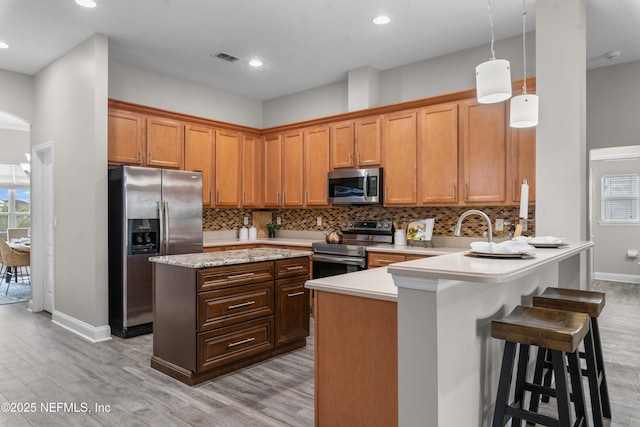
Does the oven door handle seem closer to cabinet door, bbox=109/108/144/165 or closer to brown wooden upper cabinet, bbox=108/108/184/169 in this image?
brown wooden upper cabinet, bbox=108/108/184/169

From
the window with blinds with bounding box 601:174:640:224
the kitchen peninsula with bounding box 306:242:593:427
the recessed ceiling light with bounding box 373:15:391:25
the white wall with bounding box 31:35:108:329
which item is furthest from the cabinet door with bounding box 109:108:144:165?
the window with blinds with bounding box 601:174:640:224

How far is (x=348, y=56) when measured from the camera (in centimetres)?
456

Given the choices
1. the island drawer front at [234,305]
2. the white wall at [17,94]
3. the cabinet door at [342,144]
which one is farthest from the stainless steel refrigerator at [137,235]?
the cabinet door at [342,144]

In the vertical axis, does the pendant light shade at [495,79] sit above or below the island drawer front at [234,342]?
above

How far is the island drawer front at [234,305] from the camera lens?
115 inches

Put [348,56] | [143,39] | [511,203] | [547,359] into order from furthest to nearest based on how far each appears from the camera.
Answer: [348,56], [143,39], [511,203], [547,359]

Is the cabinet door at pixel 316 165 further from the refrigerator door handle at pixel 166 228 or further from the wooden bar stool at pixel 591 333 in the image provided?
the wooden bar stool at pixel 591 333

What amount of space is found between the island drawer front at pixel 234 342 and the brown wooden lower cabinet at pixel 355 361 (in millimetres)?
1118

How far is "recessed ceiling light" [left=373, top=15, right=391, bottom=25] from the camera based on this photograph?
3.63m

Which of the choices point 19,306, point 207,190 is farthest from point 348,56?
point 19,306

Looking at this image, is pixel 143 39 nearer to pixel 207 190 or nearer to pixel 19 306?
pixel 207 190

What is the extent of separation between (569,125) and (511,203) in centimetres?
93

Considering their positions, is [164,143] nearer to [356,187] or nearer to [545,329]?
[356,187]

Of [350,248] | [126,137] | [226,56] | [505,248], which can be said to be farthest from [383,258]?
[126,137]
